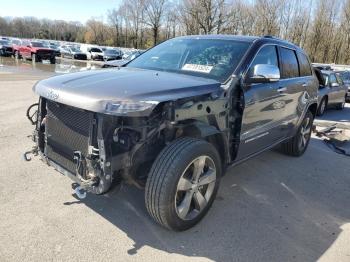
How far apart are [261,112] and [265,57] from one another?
713 millimetres

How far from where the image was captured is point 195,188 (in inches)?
144

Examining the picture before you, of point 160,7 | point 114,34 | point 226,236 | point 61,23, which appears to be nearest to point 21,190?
point 226,236

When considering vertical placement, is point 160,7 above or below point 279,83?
above

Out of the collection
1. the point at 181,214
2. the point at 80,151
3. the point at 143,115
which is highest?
the point at 143,115

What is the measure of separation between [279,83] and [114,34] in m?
87.6

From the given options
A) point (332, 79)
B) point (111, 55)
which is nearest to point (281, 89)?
point (332, 79)

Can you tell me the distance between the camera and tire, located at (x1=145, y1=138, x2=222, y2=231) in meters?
3.29

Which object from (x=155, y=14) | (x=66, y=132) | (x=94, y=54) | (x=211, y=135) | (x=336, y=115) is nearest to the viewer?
(x=66, y=132)

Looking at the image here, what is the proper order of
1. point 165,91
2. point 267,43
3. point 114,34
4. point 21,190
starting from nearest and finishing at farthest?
point 165,91 → point 21,190 → point 267,43 → point 114,34

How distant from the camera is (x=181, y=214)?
354 centimetres

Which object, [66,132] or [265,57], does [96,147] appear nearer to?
[66,132]

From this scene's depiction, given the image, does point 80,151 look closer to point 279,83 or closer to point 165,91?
point 165,91

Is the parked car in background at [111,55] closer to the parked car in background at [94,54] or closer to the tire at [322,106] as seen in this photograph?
the parked car in background at [94,54]

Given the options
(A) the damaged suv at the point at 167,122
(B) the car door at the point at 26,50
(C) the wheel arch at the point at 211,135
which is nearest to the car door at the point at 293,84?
(A) the damaged suv at the point at 167,122
